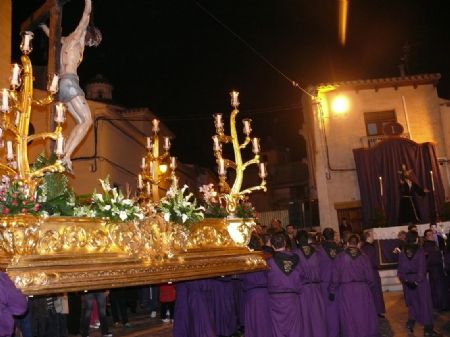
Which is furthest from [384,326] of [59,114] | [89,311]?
[59,114]

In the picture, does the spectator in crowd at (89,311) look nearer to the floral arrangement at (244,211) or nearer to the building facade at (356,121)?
the floral arrangement at (244,211)

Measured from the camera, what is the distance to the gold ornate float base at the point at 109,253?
4008 mm

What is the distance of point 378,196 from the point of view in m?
17.7

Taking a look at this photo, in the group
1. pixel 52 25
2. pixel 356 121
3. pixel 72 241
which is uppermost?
pixel 356 121

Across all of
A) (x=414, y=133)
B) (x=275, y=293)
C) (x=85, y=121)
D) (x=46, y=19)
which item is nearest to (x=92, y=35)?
(x=46, y=19)

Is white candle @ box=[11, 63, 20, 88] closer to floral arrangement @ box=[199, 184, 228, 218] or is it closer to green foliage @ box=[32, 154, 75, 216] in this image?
green foliage @ box=[32, 154, 75, 216]

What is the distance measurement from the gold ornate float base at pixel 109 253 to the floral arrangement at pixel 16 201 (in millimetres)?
75

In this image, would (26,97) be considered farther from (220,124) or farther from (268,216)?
(268,216)

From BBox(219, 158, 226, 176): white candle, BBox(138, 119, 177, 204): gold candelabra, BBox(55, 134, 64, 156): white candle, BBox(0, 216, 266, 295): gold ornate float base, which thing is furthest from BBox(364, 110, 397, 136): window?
BBox(55, 134, 64, 156): white candle

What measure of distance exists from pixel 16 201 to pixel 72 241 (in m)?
0.65

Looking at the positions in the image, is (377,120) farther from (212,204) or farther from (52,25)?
(52,25)

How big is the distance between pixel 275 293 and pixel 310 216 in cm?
1301

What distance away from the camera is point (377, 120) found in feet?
62.9

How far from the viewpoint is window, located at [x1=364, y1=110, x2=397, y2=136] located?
751 inches
